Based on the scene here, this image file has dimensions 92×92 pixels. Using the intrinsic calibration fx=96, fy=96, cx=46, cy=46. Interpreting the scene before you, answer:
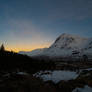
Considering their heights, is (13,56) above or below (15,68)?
above

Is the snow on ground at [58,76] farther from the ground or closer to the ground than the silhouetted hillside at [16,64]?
closer to the ground

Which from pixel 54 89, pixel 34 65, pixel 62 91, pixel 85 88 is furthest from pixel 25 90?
pixel 34 65

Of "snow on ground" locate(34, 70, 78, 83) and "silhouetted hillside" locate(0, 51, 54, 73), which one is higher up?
"silhouetted hillside" locate(0, 51, 54, 73)

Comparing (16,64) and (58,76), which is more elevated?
(16,64)

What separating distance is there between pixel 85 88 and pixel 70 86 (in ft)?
3.65

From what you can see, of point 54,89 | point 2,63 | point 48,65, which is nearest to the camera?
point 54,89

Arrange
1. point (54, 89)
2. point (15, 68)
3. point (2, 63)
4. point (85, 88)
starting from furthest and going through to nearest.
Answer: point (15, 68)
point (2, 63)
point (54, 89)
point (85, 88)

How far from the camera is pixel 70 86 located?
304 inches

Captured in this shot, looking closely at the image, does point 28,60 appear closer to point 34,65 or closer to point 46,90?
point 34,65

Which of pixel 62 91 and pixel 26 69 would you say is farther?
pixel 26 69

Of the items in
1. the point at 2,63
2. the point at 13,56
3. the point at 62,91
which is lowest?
the point at 62,91

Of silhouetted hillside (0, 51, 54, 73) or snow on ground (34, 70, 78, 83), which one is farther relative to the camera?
silhouetted hillside (0, 51, 54, 73)

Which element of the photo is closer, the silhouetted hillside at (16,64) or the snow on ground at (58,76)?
the snow on ground at (58,76)

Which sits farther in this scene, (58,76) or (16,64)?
(16,64)
